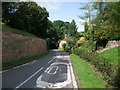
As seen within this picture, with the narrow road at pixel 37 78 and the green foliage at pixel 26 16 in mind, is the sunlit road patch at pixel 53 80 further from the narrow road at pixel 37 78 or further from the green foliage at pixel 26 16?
the green foliage at pixel 26 16

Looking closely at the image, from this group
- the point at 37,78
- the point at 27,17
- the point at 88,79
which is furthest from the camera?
the point at 27,17

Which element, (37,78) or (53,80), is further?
(37,78)

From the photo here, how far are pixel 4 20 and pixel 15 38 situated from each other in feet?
27.6

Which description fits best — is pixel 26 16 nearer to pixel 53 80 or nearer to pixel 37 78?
pixel 37 78

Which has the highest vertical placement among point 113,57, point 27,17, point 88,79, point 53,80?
point 27,17

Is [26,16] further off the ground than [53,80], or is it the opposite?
[26,16]

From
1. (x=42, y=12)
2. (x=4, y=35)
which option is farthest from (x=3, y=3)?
(x=42, y=12)

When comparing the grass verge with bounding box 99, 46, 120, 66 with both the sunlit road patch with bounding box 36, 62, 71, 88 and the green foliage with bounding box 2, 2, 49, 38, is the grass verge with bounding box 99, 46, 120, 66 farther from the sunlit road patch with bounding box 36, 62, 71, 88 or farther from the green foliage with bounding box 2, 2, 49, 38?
the green foliage with bounding box 2, 2, 49, 38

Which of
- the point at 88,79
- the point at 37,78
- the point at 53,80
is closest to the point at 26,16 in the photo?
the point at 37,78

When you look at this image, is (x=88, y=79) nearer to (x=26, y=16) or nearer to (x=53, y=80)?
(x=53, y=80)

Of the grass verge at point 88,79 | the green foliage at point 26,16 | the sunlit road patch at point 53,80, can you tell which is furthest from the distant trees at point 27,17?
the grass verge at point 88,79

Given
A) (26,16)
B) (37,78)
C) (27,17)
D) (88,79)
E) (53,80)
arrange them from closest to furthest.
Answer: (88,79), (53,80), (37,78), (26,16), (27,17)

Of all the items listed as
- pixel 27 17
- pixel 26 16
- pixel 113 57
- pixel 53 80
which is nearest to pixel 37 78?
pixel 53 80

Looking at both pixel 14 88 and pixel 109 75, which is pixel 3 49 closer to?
pixel 14 88
